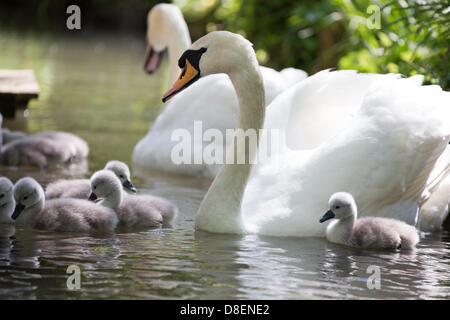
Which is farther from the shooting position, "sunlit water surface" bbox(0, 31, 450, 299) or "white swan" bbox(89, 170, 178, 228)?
"white swan" bbox(89, 170, 178, 228)

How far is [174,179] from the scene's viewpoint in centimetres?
788

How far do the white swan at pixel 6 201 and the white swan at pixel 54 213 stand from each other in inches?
2.7

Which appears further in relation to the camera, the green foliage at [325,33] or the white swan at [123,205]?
the green foliage at [325,33]

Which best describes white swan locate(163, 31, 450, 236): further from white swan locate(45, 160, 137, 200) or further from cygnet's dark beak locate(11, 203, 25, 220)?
cygnet's dark beak locate(11, 203, 25, 220)

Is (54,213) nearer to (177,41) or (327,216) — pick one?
(327,216)

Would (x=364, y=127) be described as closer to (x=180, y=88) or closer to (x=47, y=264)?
(x=180, y=88)


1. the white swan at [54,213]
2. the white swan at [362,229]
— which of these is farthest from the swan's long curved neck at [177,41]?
the white swan at [362,229]

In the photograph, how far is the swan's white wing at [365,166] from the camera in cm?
585

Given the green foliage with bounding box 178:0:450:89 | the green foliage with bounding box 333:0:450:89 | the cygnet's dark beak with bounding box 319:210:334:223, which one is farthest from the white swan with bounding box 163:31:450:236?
the green foliage with bounding box 178:0:450:89

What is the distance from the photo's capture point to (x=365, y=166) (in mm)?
5895

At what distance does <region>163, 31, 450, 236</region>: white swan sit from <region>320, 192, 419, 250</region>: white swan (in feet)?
0.63

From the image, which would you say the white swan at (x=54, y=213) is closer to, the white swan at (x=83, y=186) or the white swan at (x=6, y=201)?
the white swan at (x=6, y=201)

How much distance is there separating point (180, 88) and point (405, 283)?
1983mm

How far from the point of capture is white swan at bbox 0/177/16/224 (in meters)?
5.80
